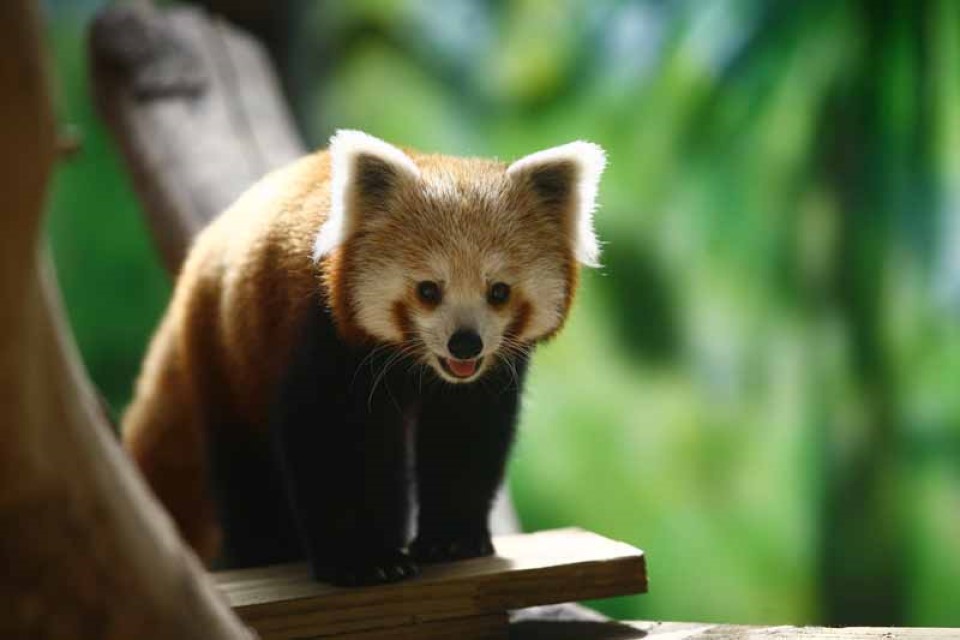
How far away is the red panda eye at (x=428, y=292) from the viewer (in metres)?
1.97

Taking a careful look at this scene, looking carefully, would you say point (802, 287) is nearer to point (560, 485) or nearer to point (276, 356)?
point (560, 485)

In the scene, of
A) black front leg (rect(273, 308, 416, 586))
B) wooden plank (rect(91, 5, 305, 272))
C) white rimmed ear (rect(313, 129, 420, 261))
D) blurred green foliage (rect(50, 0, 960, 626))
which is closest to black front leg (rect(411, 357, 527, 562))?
black front leg (rect(273, 308, 416, 586))

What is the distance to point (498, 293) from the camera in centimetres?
200

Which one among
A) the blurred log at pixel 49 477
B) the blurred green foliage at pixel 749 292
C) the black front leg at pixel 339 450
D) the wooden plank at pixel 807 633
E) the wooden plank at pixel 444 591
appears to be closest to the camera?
the blurred log at pixel 49 477

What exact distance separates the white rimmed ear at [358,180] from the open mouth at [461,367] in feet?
0.88

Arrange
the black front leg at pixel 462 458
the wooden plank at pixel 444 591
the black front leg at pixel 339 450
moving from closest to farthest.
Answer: the wooden plank at pixel 444 591
the black front leg at pixel 339 450
the black front leg at pixel 462 458

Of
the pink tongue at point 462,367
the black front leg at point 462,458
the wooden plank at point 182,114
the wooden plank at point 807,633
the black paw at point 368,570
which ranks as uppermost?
the wooden plank at point 182,114

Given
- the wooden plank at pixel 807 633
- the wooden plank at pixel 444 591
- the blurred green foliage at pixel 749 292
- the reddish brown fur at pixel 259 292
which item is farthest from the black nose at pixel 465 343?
the blurred green foliage at pixel 749 292

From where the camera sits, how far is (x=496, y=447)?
2.21m

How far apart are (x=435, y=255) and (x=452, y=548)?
56cm

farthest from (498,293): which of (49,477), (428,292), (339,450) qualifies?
(49,477)

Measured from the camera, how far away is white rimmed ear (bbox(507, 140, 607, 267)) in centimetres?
206

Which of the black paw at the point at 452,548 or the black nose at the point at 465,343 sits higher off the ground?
the black nose at the point at 465,343

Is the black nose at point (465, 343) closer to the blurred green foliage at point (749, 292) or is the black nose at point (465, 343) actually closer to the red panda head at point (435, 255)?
the red panda head at point (435, 255)
